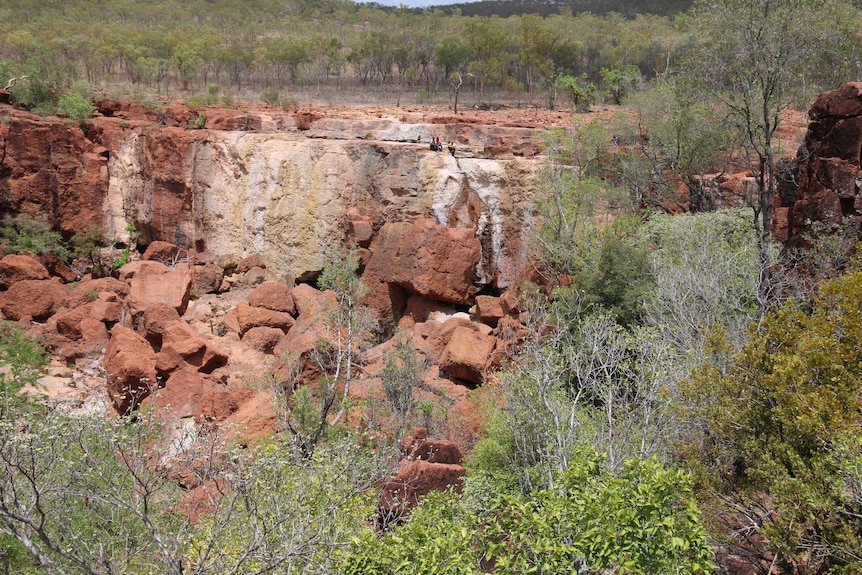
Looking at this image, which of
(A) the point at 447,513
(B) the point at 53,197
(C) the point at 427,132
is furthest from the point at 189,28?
(A) the point at 447,513

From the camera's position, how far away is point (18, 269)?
22891 mm

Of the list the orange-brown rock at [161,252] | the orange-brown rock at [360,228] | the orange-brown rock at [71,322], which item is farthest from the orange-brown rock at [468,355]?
the orange-brown rock at [161,252]

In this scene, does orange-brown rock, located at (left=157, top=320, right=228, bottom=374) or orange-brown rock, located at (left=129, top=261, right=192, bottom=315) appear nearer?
orange-brown rock, located at (left=157, top=320, right=228, bottom=374)

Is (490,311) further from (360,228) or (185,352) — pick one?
(185,352)

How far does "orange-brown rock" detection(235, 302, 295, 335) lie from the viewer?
19.6 metres

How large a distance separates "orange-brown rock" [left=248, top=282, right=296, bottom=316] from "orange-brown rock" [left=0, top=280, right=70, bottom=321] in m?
7.68

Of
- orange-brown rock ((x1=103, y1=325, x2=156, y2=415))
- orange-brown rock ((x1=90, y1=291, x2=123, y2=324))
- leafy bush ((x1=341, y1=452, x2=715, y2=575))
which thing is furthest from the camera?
orange-brown rock ((x1=90, y1=291, x2=123, y2=324))

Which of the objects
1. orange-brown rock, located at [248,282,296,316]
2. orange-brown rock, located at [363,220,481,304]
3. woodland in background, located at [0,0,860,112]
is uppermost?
woodland in background, located at [0,0,860,112]

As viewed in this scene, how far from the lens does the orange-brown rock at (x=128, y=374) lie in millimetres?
16062

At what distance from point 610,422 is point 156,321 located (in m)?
15.6

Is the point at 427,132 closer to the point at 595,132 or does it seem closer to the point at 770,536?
the point at 595,132

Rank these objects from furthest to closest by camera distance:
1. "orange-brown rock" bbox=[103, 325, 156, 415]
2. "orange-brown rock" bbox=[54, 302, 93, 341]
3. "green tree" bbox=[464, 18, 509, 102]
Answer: "green tree" bbox=[464, 18, 509, 102] < "orange-brown rock" bbox=[54, 302, 93, 341] < "orange-brown rock" bbox=[103, 325, 156, 415]

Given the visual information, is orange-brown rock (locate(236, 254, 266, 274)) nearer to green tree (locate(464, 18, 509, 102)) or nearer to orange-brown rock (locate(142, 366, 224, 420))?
orange-brown rock (locate(142, 366, 224, 420))

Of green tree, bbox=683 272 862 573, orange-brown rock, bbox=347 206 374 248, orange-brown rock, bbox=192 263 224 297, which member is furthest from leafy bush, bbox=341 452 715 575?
orange-brown rock, bbox=192 263 224 297
